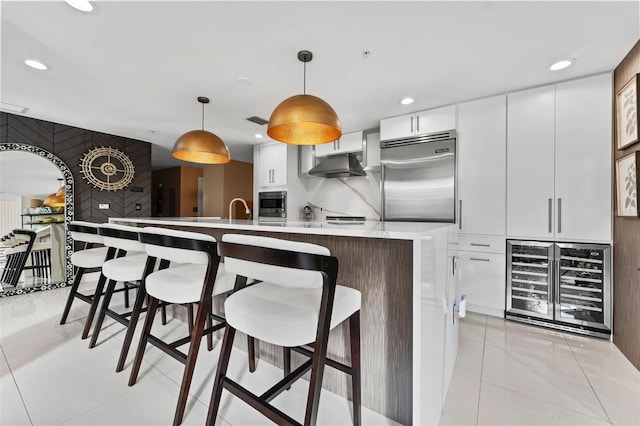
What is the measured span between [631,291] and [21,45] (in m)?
4.85

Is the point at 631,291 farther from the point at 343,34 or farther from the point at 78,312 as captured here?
the point at 78,312

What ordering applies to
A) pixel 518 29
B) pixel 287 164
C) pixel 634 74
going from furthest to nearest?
pixel 287 164, pixel 634 74, pixel 518 29

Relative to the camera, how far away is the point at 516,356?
6.39ft

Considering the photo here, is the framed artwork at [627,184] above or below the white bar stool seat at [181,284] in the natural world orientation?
above

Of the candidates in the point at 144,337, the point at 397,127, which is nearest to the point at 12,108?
the point at 144,337

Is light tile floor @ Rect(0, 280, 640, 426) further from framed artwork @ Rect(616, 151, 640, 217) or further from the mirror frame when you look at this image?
the mirror frame

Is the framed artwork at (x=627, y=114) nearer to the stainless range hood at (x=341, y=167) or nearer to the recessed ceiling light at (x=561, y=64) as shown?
the recessed ceiling light at (x=561, y=64)

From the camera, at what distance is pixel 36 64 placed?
2172mm

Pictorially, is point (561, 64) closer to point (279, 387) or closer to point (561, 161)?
point (561, 161)

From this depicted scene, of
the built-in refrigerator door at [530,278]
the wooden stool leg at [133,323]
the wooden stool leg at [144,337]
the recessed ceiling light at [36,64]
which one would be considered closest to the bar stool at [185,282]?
the wooden stool leg at [144,337]

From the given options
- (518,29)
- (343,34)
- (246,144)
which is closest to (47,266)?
(246,144)

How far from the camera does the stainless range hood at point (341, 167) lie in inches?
144

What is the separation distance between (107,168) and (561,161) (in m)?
5.85

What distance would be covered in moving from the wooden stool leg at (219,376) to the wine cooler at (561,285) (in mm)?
2696
